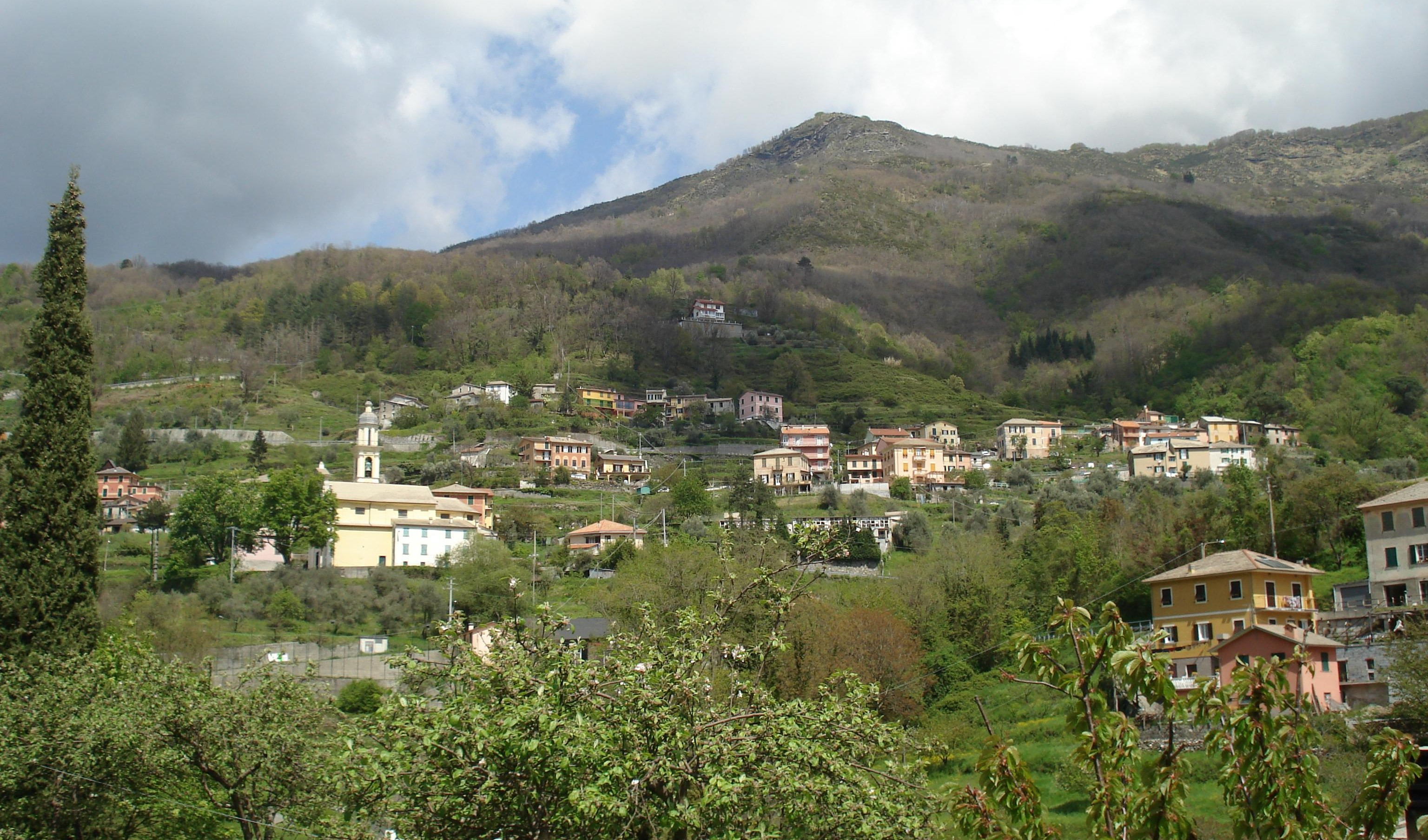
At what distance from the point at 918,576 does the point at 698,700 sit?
121 feet

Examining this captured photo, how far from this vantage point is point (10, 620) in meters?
19.6

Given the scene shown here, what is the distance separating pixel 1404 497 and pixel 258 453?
71.3 metres

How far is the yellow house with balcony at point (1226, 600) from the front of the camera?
111 ft

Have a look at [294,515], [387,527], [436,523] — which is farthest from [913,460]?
[294,515]

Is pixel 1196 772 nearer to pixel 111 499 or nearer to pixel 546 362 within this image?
pixel 111 499

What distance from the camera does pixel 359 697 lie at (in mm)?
37625

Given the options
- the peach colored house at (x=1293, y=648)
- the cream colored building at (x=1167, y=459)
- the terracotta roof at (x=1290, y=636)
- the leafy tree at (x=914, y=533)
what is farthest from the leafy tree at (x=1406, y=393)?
the peach colored house at (x=1293, y=648)

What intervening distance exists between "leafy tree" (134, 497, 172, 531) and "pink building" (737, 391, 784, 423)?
55749 millimetres

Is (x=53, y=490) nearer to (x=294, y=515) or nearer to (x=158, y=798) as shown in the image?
(x=158, y=798)

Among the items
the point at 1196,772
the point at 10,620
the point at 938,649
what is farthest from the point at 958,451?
the point at 10,620

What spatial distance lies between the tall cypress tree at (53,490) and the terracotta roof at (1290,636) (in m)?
25.6

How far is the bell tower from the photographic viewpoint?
6994 cm

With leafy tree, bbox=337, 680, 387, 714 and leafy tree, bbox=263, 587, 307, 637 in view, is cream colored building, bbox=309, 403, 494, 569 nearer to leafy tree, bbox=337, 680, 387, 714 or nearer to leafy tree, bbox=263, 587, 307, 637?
leafy tree, bbox=263, 587, 307, 637

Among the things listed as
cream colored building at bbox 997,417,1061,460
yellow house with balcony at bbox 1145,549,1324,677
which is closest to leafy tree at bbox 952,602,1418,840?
yellow house with balcony at bbox 1145,549,1324,677
